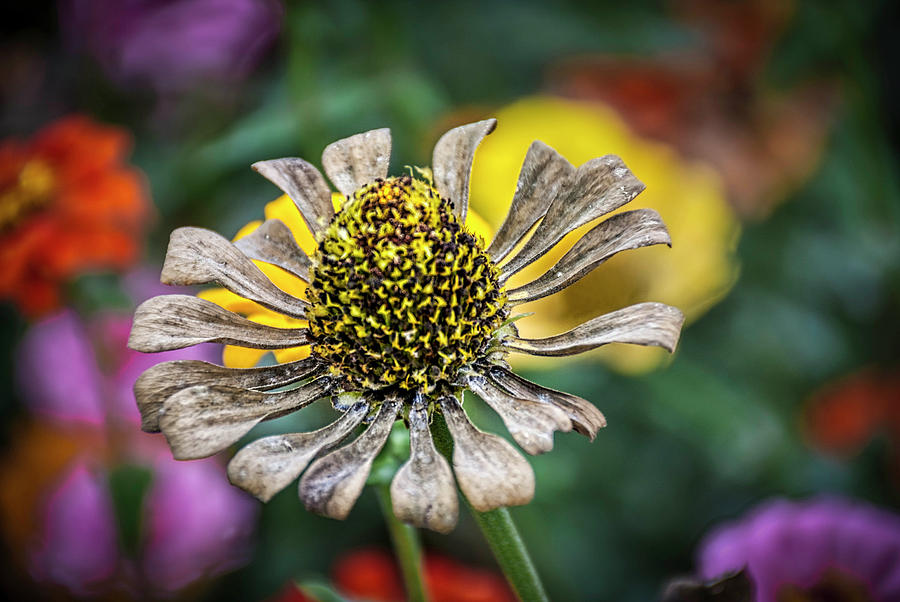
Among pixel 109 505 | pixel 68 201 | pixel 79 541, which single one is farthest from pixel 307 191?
pixel 79 541

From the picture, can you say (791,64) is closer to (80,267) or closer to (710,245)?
(710,245)

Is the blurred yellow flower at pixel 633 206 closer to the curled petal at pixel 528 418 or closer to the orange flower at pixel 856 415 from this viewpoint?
the orange flower at pixel 856 415

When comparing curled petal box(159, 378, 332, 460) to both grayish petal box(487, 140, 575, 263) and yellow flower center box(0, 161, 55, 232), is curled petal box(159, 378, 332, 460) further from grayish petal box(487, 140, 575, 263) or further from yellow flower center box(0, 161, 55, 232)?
yellow flower center box(0, 161, 55, 232)

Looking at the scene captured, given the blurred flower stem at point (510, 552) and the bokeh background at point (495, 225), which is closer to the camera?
the blurred flower stem at point (510, 552)

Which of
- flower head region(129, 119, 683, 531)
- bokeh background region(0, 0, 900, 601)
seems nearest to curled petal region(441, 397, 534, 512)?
flower head region(129, 119, 683, 531)

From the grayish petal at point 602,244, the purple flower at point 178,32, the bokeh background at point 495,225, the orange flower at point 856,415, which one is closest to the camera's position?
the grayish petal at point 602,244

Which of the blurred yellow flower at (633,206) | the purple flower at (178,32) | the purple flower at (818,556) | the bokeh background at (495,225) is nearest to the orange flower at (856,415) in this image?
the bokeh background at (495,225)

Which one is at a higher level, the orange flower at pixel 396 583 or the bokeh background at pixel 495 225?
the bokeh background at pixel 495 225

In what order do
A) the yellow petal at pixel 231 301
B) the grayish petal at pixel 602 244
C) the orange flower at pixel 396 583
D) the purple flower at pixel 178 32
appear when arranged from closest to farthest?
1. the grayish petal at pixel 602 244
2. the yellow petal at pixel 231 301
3. the orange flower at pixel 396 583
4. the purple flower at pixel 178 32
